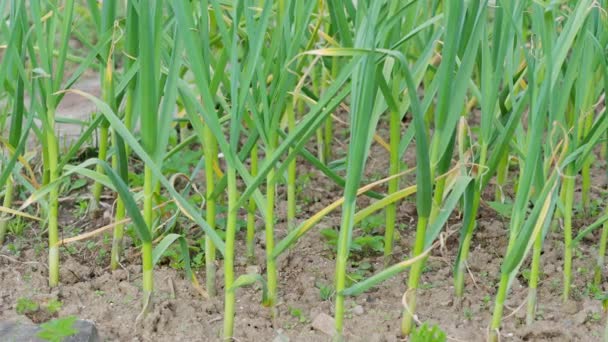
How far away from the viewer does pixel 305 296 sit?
2.27 meters

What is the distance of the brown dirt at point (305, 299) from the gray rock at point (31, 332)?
10 centimetres

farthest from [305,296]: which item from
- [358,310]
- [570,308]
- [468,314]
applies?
[570,308]

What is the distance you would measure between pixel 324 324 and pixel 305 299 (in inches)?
5.8

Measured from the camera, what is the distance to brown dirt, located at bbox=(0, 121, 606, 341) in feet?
6.93

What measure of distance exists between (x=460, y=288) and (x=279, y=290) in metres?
0.43

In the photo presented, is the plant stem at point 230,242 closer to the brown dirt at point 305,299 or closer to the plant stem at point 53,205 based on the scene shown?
the brown dirt at point 305,299

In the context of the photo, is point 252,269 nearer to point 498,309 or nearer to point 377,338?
point 377,338

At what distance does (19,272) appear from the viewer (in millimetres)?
2371

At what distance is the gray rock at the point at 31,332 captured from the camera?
195 centimetres

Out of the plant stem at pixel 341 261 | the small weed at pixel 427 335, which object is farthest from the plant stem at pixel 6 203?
the small weed at pixel 427 335

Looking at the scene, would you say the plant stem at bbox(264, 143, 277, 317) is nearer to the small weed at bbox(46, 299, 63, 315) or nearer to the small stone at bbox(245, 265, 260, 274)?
the small stone at bbox(245, 265, 260, 274)

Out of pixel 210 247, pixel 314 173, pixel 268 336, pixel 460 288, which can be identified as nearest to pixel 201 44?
pixel 210 247

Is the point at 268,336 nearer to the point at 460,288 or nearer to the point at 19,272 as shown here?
the point at 460,288

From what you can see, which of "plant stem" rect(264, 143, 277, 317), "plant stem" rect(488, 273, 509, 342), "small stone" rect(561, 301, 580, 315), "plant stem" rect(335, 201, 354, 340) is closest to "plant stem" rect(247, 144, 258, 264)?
"plant stem" rect(264, 143, 277, 317)
